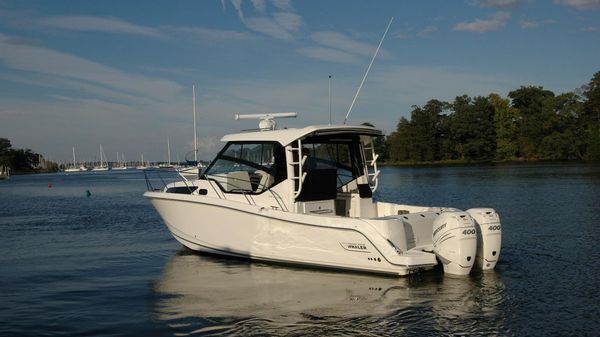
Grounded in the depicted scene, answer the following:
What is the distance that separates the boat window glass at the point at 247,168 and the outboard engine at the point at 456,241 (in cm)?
345

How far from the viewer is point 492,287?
9766mm

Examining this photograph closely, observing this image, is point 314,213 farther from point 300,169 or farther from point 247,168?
point 247,168

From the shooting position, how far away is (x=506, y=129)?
108m

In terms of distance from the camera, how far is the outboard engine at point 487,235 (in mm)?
10344

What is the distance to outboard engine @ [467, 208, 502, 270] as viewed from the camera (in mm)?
10344

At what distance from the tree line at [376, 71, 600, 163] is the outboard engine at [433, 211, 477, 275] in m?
81.6

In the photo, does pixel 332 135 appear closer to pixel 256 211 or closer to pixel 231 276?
pixel 256 211

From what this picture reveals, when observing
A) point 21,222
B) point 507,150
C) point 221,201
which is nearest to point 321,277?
point 221,201

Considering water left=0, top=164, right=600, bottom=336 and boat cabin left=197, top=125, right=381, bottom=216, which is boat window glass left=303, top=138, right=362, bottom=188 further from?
water left=0, top=164, right=600, bottom=336

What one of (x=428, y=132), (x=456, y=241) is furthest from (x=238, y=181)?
(x=428, y=132)

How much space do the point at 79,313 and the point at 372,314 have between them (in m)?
4.37

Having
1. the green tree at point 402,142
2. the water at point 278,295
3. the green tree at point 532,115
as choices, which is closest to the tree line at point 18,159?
the green tree at point 402,142

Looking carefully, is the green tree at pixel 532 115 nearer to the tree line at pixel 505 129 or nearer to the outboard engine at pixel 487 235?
the tree line at pixel 505 129

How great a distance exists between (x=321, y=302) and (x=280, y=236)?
2437mm
